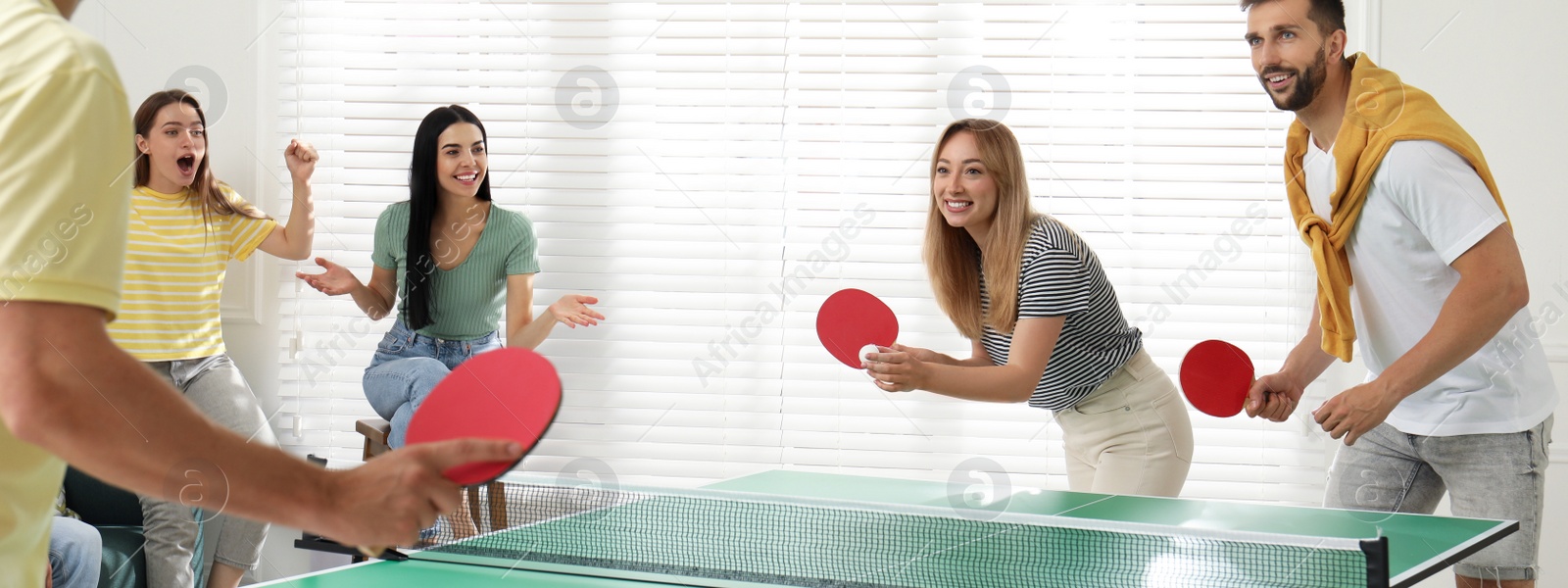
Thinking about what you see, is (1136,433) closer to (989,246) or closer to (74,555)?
(989,246)

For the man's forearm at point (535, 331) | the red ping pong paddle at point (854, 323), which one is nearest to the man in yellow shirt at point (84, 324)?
the red ping pong paddle at point (854, 323)

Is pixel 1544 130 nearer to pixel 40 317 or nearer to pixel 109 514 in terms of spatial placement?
pixel 40 317

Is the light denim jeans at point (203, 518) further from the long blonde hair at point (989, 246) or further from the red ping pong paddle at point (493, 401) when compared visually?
the red ping pong paddle at point (493, 401)

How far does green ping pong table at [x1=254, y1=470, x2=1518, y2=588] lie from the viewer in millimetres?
2018

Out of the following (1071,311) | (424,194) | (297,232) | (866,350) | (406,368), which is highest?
(424,194)

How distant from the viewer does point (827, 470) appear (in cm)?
467

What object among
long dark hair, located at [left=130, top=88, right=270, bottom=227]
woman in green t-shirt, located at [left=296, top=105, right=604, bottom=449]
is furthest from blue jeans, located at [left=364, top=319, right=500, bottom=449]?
long dark hair, located at [left=130, top=88, right=270, bottom=227]

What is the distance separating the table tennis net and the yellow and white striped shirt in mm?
2347

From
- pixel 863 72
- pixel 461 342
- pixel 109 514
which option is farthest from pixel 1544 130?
pixel 109 514

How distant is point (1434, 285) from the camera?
271 centimetres

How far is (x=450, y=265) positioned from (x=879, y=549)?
2.55 m

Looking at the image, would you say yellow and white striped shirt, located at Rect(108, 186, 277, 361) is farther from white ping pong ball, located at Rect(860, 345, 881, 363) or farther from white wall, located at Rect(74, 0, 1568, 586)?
white ping pong ball, located at Rect(860, 345, 881, 363)

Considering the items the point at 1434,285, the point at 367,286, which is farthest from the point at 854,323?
the point at 367,286

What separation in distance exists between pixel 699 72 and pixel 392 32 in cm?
133
